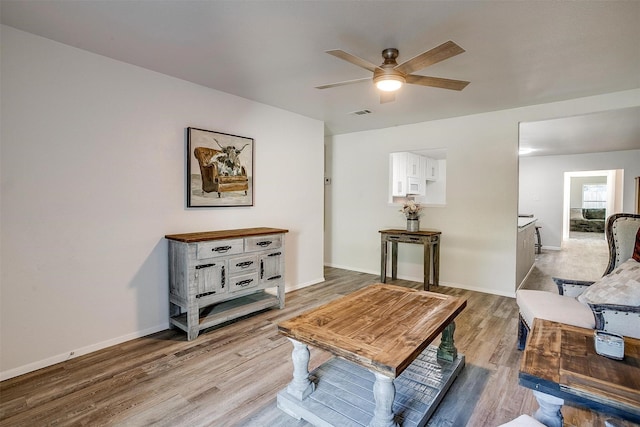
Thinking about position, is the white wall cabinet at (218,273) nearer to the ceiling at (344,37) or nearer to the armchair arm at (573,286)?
the ceiling at (344,37)

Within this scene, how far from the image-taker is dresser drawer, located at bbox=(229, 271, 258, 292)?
3.08 meters

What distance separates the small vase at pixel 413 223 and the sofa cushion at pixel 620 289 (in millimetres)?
2287

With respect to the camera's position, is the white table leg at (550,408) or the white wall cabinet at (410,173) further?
the white wall cabinet at (410,173)

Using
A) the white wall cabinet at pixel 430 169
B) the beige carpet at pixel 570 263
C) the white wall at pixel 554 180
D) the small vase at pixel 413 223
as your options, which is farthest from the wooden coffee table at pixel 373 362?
the white wall at pixel 554 180

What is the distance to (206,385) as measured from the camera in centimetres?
213

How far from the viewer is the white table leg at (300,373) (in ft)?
6.09

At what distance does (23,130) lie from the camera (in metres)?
2.25

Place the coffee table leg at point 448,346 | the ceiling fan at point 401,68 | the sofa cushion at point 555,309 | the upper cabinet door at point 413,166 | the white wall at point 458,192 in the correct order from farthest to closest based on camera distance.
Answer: the upper cabinet door at point 413,166, the white wall at point 458,192, the coffee table leg at point 448,346, the sofa cushion at point 555,309, the ceiling fan at point 401,68

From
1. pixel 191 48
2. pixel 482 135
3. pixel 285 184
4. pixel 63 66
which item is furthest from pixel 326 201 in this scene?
pixel 63 66

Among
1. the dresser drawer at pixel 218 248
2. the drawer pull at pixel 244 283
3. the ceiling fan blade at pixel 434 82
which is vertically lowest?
the drawer pull at pixel 244 283

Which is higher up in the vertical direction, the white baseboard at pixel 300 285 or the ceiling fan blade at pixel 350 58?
the ceiling fan blade at pixel 350 58

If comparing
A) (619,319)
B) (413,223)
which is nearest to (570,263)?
(413,223)

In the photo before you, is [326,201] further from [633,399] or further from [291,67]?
[633,399]

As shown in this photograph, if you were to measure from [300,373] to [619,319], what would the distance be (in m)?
2.00
